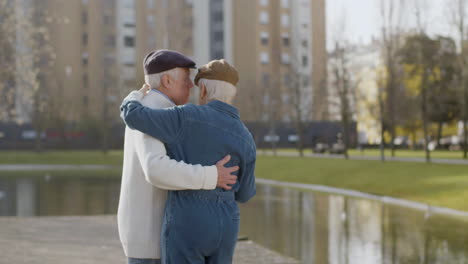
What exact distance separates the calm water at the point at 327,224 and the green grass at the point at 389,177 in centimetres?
176

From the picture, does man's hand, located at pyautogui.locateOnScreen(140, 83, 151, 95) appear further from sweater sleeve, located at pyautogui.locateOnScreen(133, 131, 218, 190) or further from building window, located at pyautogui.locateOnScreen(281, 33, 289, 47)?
building window, located at pyautogui.locateOnScreen(281, 33, 289, 47)

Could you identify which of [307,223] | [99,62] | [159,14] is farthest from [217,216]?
[159,14]

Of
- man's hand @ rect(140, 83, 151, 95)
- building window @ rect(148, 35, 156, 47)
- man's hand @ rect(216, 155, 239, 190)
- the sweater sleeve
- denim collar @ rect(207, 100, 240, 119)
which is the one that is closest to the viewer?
the sweater sleeve

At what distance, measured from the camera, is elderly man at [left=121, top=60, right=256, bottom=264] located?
3.45 metres

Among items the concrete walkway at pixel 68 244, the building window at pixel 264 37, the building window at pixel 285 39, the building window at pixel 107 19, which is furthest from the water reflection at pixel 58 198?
the building window at pixel 285 39

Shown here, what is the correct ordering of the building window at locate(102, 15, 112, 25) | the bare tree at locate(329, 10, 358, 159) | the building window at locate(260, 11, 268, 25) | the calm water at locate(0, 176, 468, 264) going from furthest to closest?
the building window at locate(260, 11, 268, 25) < the building window at locate(102, 15, 112, 25) < the bare tree at locate(329, 10, 358, 159) < the calm water at locate(0, 176, 468, 264)

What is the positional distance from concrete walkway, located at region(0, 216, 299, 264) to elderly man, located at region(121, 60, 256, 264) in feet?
16.2

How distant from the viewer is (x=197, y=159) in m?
3.54

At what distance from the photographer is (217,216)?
11.4 feet

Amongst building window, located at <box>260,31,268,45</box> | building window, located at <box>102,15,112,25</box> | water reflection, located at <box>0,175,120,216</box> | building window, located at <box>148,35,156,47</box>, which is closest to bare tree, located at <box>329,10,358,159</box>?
water reflection, located at <box>0,175,120,216</box>

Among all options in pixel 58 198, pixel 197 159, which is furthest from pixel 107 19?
pixel 197 159

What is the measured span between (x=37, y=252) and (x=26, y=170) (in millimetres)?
32099

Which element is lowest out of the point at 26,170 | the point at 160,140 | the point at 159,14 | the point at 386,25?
the point at 26,170

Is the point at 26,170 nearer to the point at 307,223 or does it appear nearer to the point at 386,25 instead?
the point at 386,25
